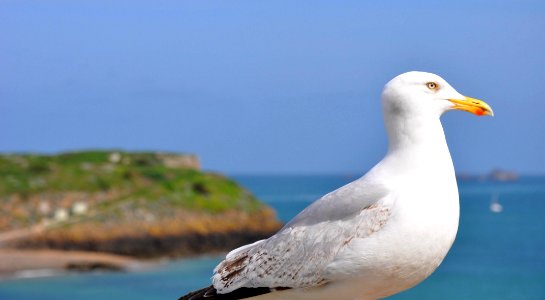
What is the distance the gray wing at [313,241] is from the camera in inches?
239

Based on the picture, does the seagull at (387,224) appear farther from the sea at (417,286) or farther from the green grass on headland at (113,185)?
the green grass on headland at (113,185)

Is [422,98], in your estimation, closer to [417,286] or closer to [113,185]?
[417,286]

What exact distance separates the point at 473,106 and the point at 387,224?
93 centimetres

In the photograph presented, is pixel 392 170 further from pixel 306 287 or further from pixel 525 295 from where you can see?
pixel 525 295

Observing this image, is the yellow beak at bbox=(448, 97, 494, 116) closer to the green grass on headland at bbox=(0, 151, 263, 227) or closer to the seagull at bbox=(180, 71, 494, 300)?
the seagull at bbox=(180, 71, 494, 300)

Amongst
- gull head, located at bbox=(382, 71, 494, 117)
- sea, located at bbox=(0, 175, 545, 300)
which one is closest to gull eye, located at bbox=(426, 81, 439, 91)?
gull head, located at bbox=(382, 71, 494, 117)

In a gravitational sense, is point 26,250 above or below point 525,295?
above

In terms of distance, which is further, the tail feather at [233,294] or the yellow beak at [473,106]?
the tail feather at [233,294]

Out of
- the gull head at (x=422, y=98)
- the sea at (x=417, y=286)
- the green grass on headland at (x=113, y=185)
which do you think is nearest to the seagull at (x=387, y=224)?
the gull head at (x=422, y=98)

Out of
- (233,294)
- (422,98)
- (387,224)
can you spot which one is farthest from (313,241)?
(422,98)

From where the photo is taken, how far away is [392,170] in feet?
20.0

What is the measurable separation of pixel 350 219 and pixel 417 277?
52 cm

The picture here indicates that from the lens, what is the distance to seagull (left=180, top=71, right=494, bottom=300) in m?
5.89

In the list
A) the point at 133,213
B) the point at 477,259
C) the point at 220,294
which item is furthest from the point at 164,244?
the point at 220,294
